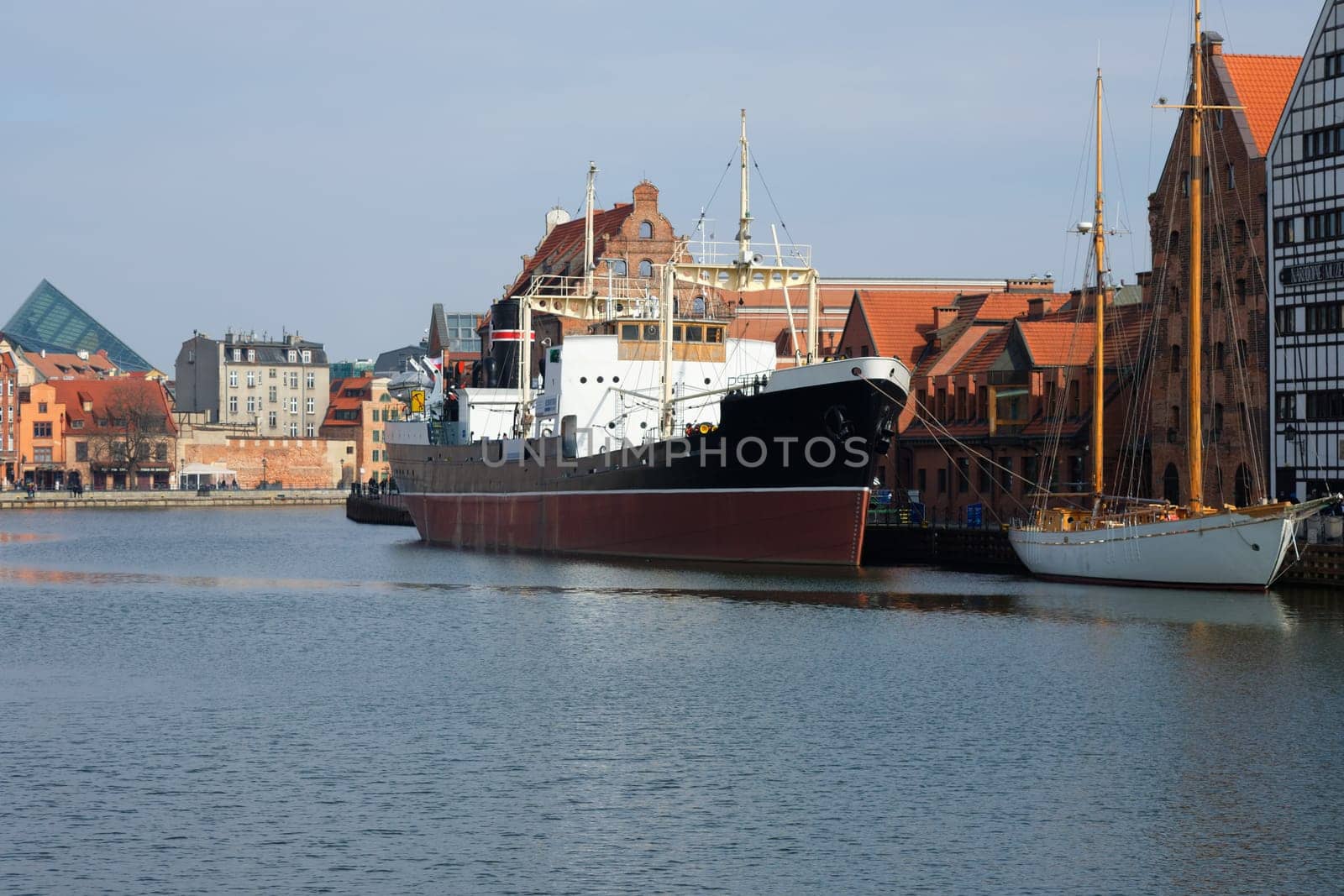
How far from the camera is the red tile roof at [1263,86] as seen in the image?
54.4 meters

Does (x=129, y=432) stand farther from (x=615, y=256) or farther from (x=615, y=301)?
(x=615, y=301)

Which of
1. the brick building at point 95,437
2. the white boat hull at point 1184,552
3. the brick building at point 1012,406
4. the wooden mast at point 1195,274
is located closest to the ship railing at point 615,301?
the brick building at point 1012,406

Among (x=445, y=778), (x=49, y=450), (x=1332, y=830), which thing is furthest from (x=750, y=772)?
(x=49, y=450)

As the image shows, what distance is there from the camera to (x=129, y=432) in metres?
136

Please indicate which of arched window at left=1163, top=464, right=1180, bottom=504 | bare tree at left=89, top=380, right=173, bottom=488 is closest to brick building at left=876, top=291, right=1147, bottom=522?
arched window at left=1163, top=464, right=1180, bottom=504

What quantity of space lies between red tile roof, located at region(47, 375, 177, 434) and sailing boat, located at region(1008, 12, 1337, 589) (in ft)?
338

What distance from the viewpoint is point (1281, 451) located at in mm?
51594

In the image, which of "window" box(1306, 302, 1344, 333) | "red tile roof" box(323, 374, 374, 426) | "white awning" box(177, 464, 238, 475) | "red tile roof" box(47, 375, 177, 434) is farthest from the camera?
"red tile roof" box(323, 374, 374, 426)

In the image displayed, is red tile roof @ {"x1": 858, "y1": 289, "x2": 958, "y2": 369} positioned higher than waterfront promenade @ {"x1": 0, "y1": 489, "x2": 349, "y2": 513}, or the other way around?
red tile roof @ {"x1": 858, "y1": 289, "x2": 958, "y2": 369}

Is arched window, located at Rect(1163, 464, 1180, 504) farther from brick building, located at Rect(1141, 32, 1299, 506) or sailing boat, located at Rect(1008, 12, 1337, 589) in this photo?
sailing boat, located at Rect(1008, 12, 1337, 589)

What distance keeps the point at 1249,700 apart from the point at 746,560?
2456 centimetres

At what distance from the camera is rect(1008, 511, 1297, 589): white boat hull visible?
138 ft

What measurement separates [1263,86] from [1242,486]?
44.3 feet

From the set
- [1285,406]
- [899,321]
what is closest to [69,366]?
[899,321]
